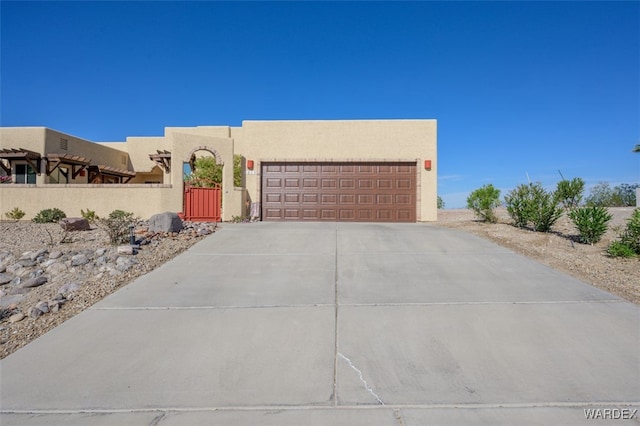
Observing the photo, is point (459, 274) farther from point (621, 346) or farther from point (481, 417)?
point (481, 417)

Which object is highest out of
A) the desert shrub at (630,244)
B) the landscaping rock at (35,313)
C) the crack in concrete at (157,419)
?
the desert shrub at (630,244)

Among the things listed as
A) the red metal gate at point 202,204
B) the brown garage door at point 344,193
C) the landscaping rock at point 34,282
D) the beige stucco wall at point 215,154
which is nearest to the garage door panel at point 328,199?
the brown garage door at point 344,193

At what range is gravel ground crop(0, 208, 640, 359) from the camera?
4949mm

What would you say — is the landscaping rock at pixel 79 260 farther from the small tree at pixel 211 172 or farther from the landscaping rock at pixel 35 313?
the small tree at pixel 211 172

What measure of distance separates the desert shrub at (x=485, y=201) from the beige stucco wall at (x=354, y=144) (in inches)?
71.1

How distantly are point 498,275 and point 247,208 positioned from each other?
35.0 ft

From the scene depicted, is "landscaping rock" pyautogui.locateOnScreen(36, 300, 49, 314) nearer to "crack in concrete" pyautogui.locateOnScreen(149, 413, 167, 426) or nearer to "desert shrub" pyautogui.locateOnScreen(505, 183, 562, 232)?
"crack in concrete" pyautogui.locateOnScreen(149, 413, 167, 426)

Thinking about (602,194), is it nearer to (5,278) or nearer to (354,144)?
(354,144)

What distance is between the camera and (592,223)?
939 cm

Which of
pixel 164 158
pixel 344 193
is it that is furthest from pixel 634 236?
pixel 164 158

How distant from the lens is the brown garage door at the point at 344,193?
15086mm

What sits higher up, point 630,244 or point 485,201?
point 485,201

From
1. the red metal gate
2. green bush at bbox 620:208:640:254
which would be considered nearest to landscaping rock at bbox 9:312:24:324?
the red metal gate

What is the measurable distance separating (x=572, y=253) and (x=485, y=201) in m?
4.96
